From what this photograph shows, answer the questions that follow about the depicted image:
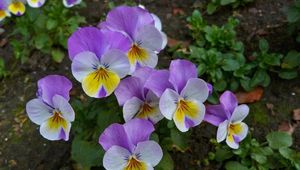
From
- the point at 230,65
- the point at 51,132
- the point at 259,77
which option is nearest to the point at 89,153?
the point at 51,132

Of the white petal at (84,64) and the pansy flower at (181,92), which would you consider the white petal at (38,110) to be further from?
the pansy flower at (181,92)

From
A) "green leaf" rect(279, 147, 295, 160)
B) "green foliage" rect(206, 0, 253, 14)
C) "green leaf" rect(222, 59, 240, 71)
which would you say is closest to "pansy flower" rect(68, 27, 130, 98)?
"green leaf" rect(279, 147, 295, 160)

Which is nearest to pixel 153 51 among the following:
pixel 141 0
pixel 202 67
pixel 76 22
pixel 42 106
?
pixel 42 106

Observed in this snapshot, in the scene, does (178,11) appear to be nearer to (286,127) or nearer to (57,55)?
(57,55)

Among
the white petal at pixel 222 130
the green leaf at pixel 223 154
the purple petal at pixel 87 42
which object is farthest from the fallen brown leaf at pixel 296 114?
the purple petal at pixel 87 42

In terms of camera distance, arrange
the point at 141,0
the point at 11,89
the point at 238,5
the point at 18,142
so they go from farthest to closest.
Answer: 1. the point at 141,0
2. the point at 238,5
3. the point at 11,89
4. the point at 18,142

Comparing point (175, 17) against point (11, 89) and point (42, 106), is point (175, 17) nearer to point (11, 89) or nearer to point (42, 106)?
point (11, 89)
